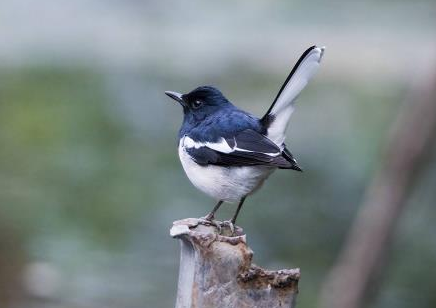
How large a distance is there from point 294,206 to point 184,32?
289 inches

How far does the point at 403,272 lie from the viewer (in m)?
8.75

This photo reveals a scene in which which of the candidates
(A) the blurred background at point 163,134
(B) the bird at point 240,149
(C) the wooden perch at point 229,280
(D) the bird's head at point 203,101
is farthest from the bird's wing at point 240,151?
(A) the blurred background at point 163,134

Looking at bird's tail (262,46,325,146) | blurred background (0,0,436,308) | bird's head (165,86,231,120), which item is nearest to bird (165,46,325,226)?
bird's tail (262,46,325,146)

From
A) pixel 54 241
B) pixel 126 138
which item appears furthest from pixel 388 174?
pixel 126 138

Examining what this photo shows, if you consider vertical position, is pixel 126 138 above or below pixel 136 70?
below

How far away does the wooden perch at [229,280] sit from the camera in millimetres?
3645

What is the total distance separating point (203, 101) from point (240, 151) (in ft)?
1.82

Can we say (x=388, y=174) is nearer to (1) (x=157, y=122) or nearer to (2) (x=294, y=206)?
(2) (x=294, y=206)

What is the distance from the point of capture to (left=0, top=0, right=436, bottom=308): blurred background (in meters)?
8.60

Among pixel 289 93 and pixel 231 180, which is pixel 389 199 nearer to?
pixel 231 180

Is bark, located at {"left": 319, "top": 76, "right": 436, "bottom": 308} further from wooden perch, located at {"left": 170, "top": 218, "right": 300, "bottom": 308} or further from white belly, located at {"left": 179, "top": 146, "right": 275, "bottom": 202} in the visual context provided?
wooden perch, located at {"left": 170, "top": 218, "right": 300, "bottom": 308}

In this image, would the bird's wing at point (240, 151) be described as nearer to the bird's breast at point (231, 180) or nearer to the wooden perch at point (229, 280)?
the bird's breast at point (231, 180)

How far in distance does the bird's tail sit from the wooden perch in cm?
113

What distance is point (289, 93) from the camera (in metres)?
4.82
